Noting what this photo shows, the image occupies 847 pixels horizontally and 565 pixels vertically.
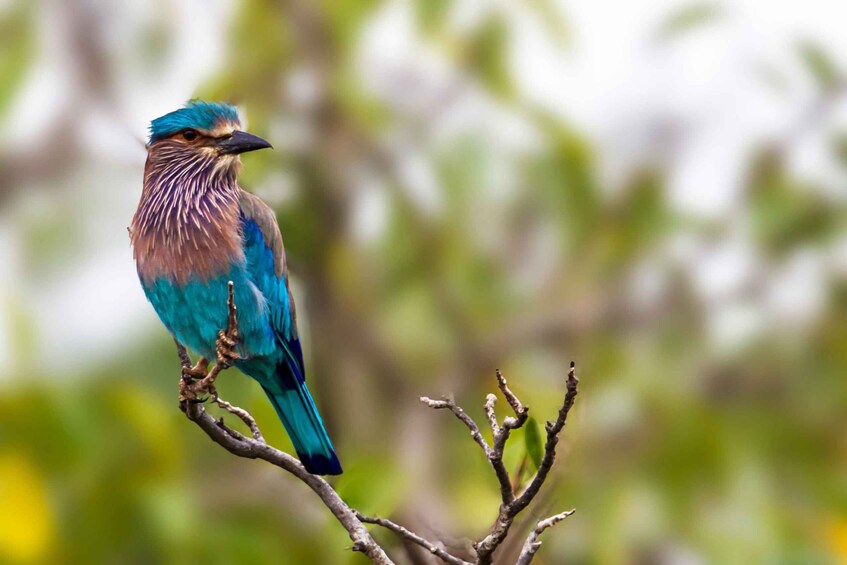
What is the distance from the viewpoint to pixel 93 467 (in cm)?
427

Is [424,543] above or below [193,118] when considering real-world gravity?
below

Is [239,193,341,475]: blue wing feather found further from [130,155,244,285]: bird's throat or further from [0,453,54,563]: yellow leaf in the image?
[0,453,54,563]: yellow leaf

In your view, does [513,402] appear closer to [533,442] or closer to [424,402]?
[424,402]

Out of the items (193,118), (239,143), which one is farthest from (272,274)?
(193,118)

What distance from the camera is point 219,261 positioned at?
2701 mm

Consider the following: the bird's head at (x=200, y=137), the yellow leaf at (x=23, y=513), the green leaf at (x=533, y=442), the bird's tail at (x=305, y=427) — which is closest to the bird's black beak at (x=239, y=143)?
the bird's head at (x=200, y=137)

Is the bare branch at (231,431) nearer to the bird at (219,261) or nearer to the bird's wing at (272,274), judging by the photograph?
the bird at (219,261)

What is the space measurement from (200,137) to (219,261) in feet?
1.21

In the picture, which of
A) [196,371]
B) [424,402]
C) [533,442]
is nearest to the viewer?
[424,402]

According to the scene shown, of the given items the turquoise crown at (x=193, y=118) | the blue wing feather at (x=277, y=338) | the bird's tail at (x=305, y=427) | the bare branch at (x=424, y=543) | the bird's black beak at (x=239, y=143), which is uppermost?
the turquoise crown at (x=193, y=118)

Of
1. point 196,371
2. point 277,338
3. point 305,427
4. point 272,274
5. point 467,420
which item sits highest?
point 272,274

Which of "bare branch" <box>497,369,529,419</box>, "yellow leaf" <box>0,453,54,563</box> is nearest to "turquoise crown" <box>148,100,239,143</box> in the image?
"bare branch" <box>497,369,529,419</box>

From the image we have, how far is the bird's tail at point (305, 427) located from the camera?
2.62 meters

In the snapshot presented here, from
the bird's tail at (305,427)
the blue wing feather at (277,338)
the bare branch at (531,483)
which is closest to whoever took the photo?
the bare branch at (531,483)
